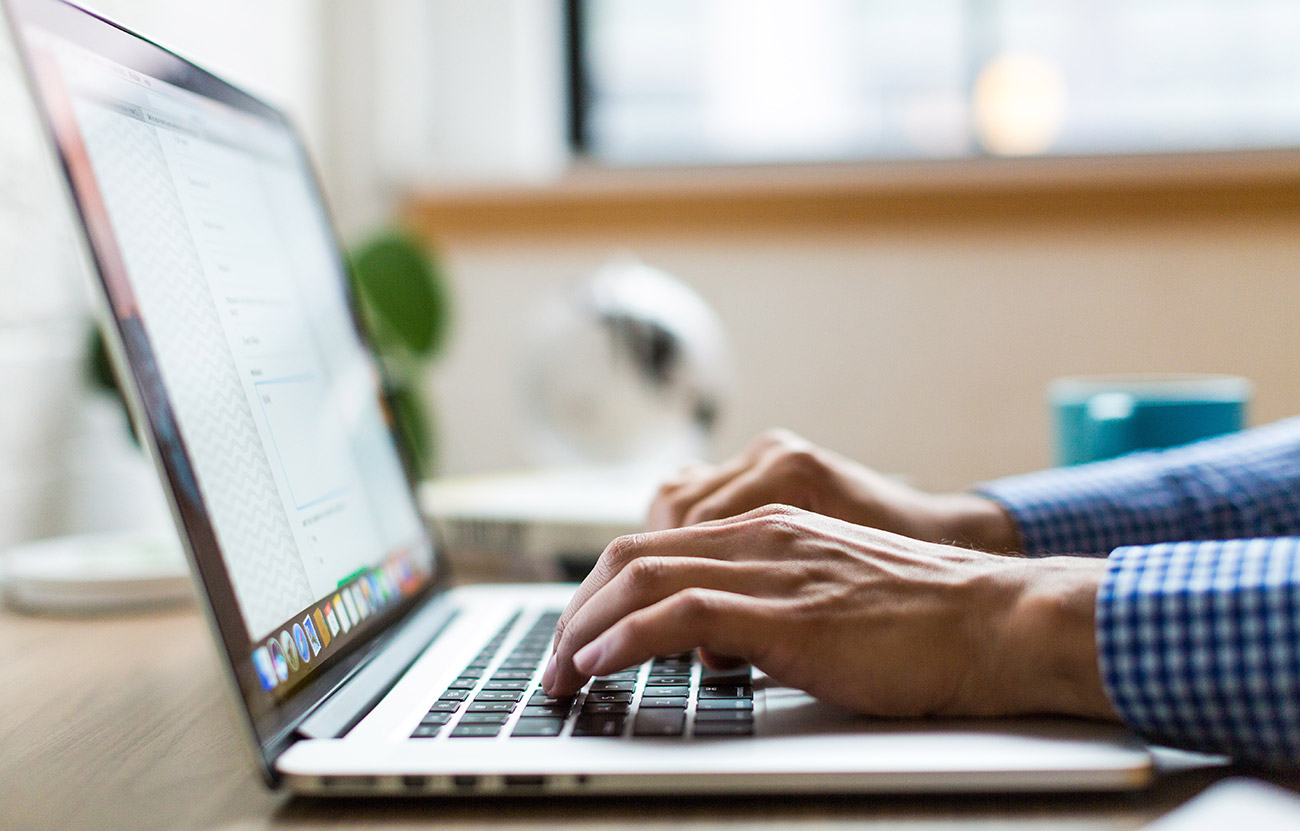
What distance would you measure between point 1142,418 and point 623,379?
0.48 meters

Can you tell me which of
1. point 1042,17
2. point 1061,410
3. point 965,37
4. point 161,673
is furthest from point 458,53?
point 161,673

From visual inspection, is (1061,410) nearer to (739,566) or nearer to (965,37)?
(739,566)

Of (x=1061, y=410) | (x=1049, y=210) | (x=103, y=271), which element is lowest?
(x=1061, y=410)

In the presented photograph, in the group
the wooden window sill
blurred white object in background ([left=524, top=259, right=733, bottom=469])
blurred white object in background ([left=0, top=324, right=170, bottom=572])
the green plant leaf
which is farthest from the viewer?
the wooden window sill

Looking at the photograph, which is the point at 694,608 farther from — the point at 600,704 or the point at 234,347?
the point at 234,347

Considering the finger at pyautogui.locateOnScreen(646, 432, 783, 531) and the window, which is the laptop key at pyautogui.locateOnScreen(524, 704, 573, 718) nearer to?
the finger at pyautogui.locateOnScreen(646, 432, 783, 531)

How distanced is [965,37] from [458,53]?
830 millimetres

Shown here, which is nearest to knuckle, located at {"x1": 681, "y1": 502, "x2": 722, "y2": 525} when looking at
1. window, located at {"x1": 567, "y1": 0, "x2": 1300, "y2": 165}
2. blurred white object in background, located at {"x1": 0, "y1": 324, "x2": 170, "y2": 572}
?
blurred white object in background, located at {"x1": 0, "y1": 324, "x2": 170, "y2": 572}

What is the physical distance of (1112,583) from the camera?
1.34 feet

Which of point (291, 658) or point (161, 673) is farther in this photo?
point (161, 673)

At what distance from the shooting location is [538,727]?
15.1 inches

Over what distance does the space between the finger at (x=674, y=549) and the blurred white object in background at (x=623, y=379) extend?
2.02ft

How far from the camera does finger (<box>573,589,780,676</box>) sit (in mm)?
395

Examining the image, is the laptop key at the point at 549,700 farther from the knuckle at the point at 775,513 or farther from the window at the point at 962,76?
the window at the point at 962,76
